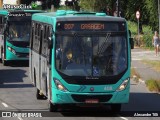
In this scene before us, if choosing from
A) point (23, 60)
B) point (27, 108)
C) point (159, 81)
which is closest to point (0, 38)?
point (23, 60)

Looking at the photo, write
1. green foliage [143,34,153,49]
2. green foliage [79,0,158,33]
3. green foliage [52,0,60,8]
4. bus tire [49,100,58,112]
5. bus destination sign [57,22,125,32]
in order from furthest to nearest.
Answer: green foliage [52,0,60,8] < green foliage [79,0,158,33] < green foliage [143,34,153,49] < bus tire [49,100,58,112] < bus destination sign [57,22,125,32]

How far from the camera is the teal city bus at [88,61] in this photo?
1833cm

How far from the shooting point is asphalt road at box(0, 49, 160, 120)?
18.8m

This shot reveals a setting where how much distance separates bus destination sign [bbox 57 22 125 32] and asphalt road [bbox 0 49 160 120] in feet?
7.81

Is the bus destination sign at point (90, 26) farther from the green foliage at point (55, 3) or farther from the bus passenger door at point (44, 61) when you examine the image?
the green foliage at point (55, 3)

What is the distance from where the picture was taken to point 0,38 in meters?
40.7

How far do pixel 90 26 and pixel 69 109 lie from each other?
9.29 feet

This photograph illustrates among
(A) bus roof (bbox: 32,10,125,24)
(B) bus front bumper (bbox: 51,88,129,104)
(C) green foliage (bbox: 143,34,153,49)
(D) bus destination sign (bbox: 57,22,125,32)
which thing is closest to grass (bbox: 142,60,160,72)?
(A) bus roof (bbox: 32,10,125,24)

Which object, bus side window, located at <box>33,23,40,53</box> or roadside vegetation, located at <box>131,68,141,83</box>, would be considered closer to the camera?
bus side window, located at <box>33,23,40,53</box>

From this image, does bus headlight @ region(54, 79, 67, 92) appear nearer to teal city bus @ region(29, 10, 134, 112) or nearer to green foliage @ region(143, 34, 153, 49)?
teal city bus @ region(29, 10, 134, 112)

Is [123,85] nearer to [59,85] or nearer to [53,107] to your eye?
[59,85]

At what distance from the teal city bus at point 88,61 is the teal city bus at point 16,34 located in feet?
62.0

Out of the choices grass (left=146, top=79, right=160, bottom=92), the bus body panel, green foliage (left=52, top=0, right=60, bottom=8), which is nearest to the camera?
grass (left=146, top=79, right=160, bottom=92)

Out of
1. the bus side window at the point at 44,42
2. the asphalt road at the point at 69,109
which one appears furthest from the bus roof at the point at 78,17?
the asphalt road at the point at 69,109
